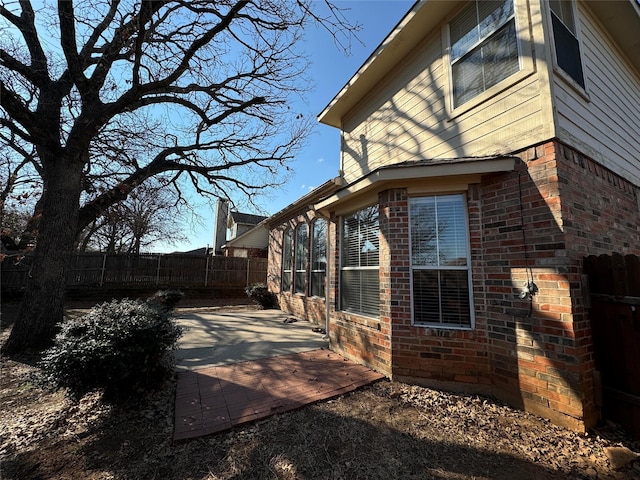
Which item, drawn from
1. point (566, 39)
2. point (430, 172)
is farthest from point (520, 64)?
point (430, 172)

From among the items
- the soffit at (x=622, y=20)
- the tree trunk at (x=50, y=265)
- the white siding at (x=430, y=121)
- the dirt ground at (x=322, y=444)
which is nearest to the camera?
the dirt ground at (x=322, y=444)

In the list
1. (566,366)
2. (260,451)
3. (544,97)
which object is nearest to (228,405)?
(260,451)

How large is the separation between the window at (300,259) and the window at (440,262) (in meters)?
5.08

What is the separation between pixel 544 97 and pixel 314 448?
4.64m

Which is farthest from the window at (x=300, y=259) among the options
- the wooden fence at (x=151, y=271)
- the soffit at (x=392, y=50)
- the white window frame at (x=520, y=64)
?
the wooden fence at (x=151, y=271)

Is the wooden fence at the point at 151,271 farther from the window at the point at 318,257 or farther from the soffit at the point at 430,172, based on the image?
the soffit at the point at 430,172

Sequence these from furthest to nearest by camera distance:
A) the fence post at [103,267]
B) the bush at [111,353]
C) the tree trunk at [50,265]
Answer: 1. the fence post at [103,267]
2. the tree trunk at [50,265]
3. the bush at [111,353]

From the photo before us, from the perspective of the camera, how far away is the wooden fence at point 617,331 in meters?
2.73

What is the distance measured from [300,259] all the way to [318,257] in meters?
1.40

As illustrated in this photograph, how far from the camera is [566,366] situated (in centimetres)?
280

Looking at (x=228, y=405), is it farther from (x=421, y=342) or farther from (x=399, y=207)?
(x=399, y=207)

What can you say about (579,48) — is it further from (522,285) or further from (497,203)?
(522,285)

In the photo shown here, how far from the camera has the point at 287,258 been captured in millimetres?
10266

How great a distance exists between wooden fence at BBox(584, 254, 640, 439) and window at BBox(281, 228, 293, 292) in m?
7.96
